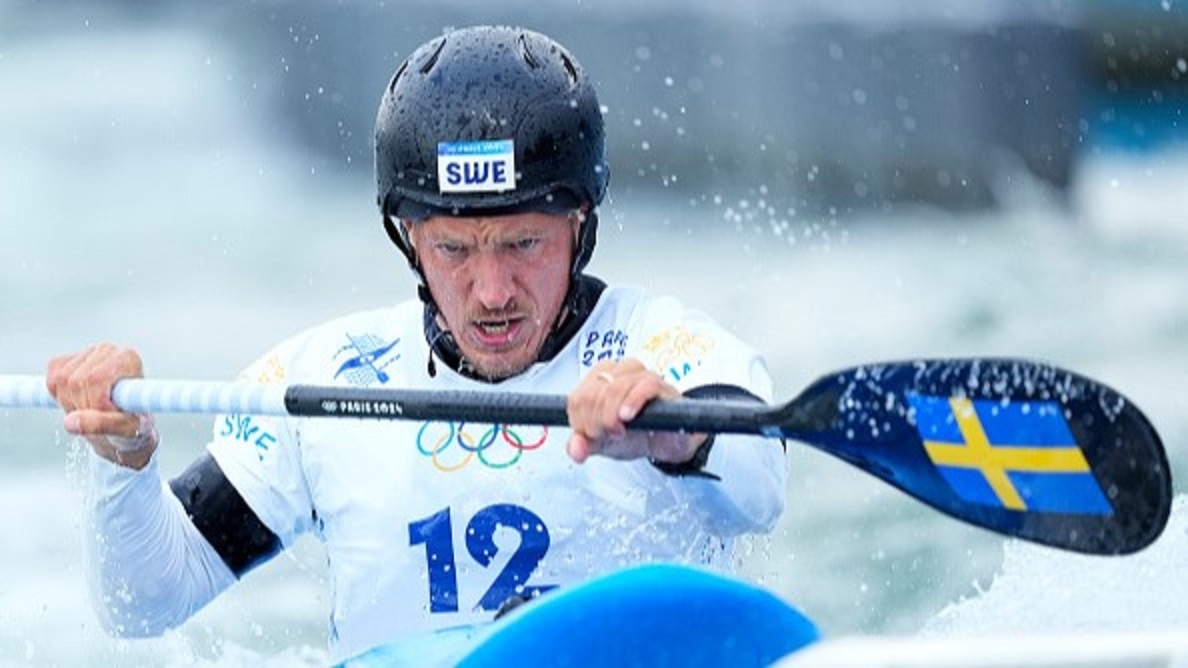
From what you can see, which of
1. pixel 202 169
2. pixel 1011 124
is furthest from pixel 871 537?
pixel 202 169

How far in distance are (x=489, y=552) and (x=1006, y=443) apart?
734 mm

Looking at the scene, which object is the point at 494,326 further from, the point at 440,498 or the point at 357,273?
the point at 357,273

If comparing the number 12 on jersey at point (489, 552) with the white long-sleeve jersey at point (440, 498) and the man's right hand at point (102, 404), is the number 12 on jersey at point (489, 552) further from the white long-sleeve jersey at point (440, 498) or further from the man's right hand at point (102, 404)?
the man's right hand at point (102, 404)

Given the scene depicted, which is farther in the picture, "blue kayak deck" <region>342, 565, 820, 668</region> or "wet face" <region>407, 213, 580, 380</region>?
"wet face" <region>407, 213, 580, 380</region>

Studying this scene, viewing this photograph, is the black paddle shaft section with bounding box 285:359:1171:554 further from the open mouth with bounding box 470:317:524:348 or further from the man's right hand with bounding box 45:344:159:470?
the man's right hand with bounding box 45:344:159:470

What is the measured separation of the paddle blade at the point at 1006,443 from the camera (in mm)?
2719

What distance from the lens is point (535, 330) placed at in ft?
10.6

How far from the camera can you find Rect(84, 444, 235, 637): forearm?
10.6 ft

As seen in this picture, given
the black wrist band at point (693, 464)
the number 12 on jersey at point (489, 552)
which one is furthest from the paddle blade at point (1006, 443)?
the number 12 on jersey at point (489, 552)

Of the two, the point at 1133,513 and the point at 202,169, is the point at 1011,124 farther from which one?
the point at 1133,513

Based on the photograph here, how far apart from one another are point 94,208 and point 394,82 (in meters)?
3.50

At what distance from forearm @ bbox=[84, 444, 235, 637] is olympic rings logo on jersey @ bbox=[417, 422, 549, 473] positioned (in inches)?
13.5

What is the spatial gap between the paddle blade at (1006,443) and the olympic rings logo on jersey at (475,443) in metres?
0.48

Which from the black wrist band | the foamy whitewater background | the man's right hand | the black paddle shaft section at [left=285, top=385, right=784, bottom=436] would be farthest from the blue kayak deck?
the foamy whitewater background
